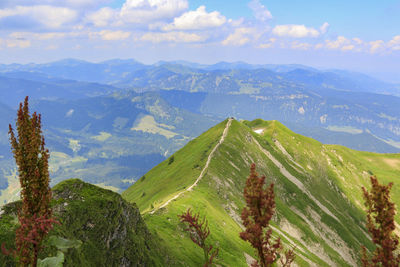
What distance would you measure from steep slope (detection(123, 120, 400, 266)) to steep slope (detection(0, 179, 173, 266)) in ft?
45.0

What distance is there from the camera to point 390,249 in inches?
420

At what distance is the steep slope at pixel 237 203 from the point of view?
76.8 metres

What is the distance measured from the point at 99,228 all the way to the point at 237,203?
8027 cm

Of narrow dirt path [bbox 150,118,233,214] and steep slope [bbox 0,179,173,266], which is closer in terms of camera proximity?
steep slope [bbox 0,179,173,266]

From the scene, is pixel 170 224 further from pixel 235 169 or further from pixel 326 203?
pixel 326 203

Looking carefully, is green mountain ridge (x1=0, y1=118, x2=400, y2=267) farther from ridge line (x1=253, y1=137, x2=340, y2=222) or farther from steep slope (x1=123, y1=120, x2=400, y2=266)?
ridge line (x1=253, y1=137, x2=340, y2=222)

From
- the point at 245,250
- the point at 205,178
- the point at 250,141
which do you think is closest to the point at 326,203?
the point at 250,141

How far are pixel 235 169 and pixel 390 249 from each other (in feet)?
429

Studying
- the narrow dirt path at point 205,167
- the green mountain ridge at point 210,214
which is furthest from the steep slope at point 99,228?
the narrow dirt path at point 205,167

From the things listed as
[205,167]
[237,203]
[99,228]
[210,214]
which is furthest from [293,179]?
[99,228]

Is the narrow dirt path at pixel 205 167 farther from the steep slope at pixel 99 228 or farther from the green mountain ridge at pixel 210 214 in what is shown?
the steep slope at pixel 99 228

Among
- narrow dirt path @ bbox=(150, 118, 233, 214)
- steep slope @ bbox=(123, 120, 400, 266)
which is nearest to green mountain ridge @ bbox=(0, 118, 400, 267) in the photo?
narrow dirt path @ bbox=(150, 118, 233, 214)

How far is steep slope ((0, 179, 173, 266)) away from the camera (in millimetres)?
36812

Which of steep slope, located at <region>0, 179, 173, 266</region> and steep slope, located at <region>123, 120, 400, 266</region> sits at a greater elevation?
steep slope, located at <region>0, 179, 173, 266</region>
